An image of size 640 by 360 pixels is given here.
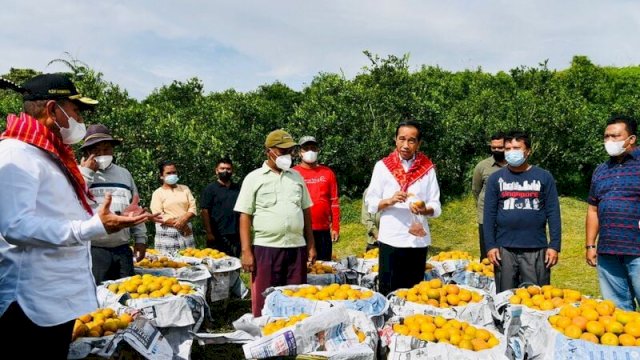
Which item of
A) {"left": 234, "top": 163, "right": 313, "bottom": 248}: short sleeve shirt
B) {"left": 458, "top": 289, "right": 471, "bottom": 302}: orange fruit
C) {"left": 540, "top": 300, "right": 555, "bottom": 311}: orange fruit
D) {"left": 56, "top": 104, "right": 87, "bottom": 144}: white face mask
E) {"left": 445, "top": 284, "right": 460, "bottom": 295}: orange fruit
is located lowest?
{"left": 458, "top": 289, "right": 471, "bottom": 302}: orange fruit

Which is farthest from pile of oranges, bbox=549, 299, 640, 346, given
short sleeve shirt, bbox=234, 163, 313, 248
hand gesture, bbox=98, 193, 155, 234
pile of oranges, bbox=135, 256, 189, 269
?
pile of oranges, bbox=135, 256, 189, 269

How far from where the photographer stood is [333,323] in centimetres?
331

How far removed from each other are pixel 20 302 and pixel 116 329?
4.06ft

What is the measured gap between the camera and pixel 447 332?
3338 mm

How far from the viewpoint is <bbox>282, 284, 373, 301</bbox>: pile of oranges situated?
4070 millimetres

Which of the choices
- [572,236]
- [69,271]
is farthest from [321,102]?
[69,271]

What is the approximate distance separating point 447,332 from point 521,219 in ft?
4.31

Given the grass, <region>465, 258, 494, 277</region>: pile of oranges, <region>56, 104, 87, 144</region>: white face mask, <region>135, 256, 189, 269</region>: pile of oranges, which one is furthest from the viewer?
the grass

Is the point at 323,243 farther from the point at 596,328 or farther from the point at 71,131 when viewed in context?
the point at 71,131

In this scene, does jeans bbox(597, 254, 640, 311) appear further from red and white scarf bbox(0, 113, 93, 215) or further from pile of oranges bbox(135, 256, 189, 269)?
pile of oranges bbox(135, 256, 189, 269)

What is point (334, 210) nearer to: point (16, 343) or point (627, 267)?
point (627, 267)

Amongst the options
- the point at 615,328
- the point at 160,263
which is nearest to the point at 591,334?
the point at 615,328

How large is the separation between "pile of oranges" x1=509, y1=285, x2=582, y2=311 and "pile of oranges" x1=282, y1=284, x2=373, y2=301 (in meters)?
1.11

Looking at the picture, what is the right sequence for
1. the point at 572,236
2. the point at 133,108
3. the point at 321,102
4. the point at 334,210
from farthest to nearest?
the point at 321,102
the point at 572,236
the point at 133,108
the point at 334,210
